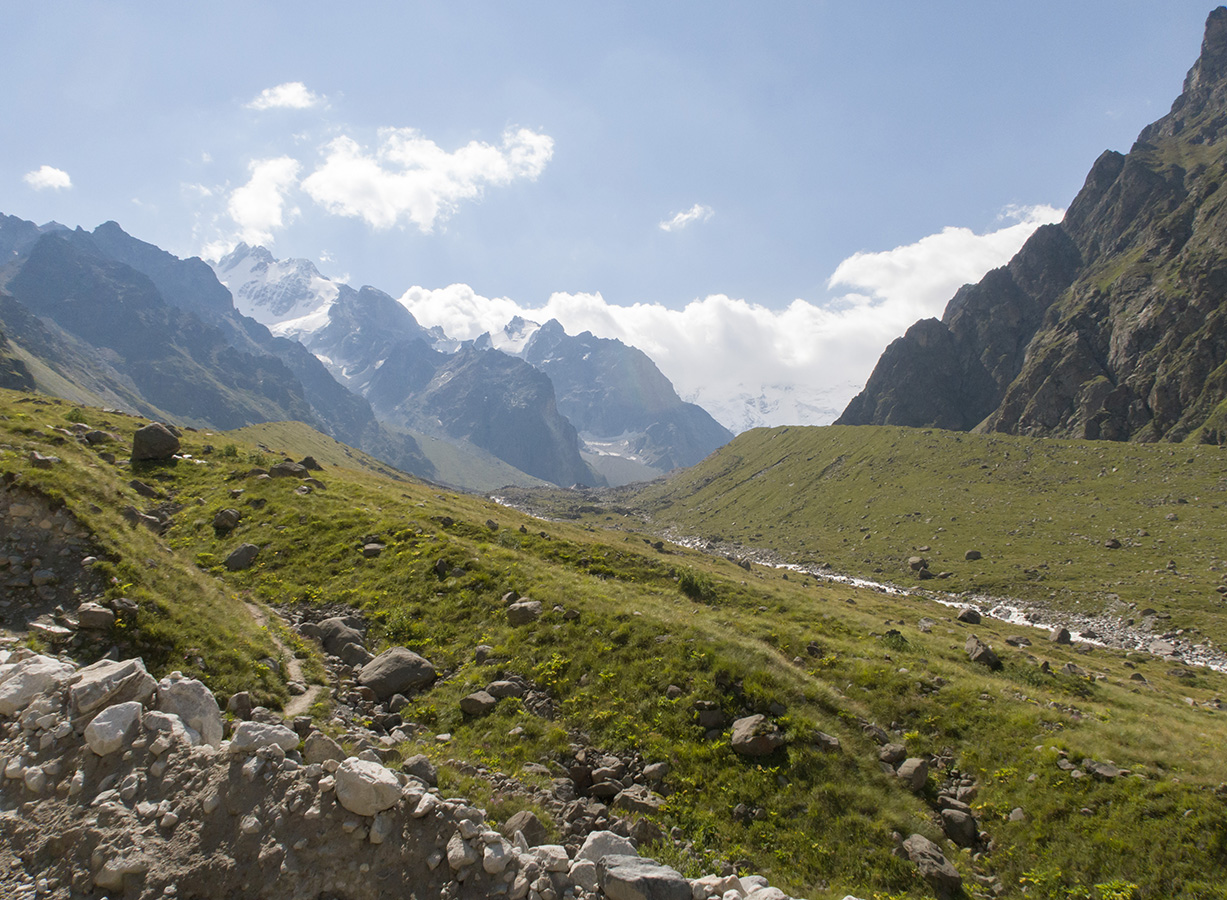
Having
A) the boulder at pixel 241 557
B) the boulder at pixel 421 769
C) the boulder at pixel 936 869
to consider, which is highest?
the boulder at pixel 241 557

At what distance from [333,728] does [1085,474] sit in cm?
13032

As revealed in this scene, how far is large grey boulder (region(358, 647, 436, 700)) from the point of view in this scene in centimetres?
1784

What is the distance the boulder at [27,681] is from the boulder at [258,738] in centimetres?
390

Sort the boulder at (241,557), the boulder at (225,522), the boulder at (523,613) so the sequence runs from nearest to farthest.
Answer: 1. the boulder at (523,613)
2. the boulder at (241,557)
3. the boulder at (225,522)

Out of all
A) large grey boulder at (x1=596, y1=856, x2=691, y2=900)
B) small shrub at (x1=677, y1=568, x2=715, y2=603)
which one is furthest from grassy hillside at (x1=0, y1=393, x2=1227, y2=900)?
small shrub at (x1=677, y1=568, x2=715, y2=603)

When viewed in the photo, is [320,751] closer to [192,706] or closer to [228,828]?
[228,828]

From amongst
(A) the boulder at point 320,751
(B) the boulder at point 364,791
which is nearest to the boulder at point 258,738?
(A) the boulder at point 320,751

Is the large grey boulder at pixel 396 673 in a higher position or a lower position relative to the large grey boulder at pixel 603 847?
lower

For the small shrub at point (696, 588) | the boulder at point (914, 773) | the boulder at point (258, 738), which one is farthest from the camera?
the small shrub at point (696, 588)

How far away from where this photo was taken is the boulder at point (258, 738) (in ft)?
34.3

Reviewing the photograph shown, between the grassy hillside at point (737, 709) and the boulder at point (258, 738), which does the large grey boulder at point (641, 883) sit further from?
the boulder at point (258, 738)

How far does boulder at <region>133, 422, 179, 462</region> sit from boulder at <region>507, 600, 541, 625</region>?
30.3m

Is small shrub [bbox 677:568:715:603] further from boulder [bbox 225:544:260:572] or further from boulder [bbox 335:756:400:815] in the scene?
boulder [bbox 335:756:400:815]

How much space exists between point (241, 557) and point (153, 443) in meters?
16.9
